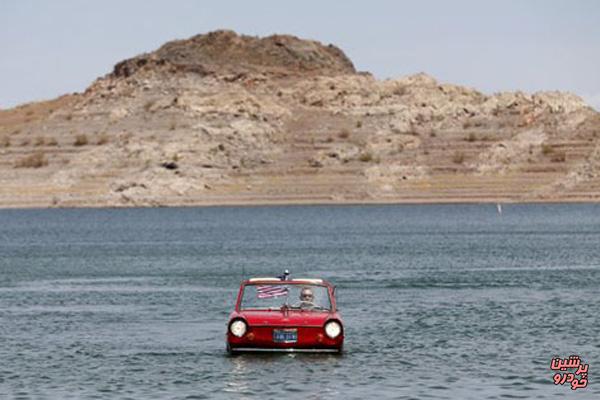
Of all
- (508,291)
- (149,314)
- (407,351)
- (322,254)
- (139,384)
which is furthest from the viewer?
(322,254)

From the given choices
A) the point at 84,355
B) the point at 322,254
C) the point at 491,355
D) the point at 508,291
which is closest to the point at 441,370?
the point at 491,355

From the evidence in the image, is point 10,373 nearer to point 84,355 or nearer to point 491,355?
point 84,355

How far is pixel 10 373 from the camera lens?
43.8 m

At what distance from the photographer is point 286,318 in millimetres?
45156

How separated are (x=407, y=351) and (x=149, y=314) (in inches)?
714

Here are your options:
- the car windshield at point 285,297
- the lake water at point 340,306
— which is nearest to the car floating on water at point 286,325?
the car windshield at point 285,297

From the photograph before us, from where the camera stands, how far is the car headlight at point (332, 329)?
148 ft

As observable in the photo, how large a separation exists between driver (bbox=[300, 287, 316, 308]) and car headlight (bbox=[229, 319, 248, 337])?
7.25ft

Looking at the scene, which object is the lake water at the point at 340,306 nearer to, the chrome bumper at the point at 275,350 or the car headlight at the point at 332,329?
the chrome bumper at the point at 275,350

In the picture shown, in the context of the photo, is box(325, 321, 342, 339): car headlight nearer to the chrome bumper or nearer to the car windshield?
the chrome bumper

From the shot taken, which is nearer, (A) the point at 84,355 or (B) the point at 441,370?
(B) the point at 441,370

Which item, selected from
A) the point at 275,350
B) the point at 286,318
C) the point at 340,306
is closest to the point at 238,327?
the point at 275,350

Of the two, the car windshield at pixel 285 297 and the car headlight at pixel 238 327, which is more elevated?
the car windshield at pixel 285 297

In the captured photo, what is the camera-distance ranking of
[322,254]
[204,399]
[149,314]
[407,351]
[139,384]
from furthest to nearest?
[322,254], [149,314], [407,351], [139,384], [204,399]
